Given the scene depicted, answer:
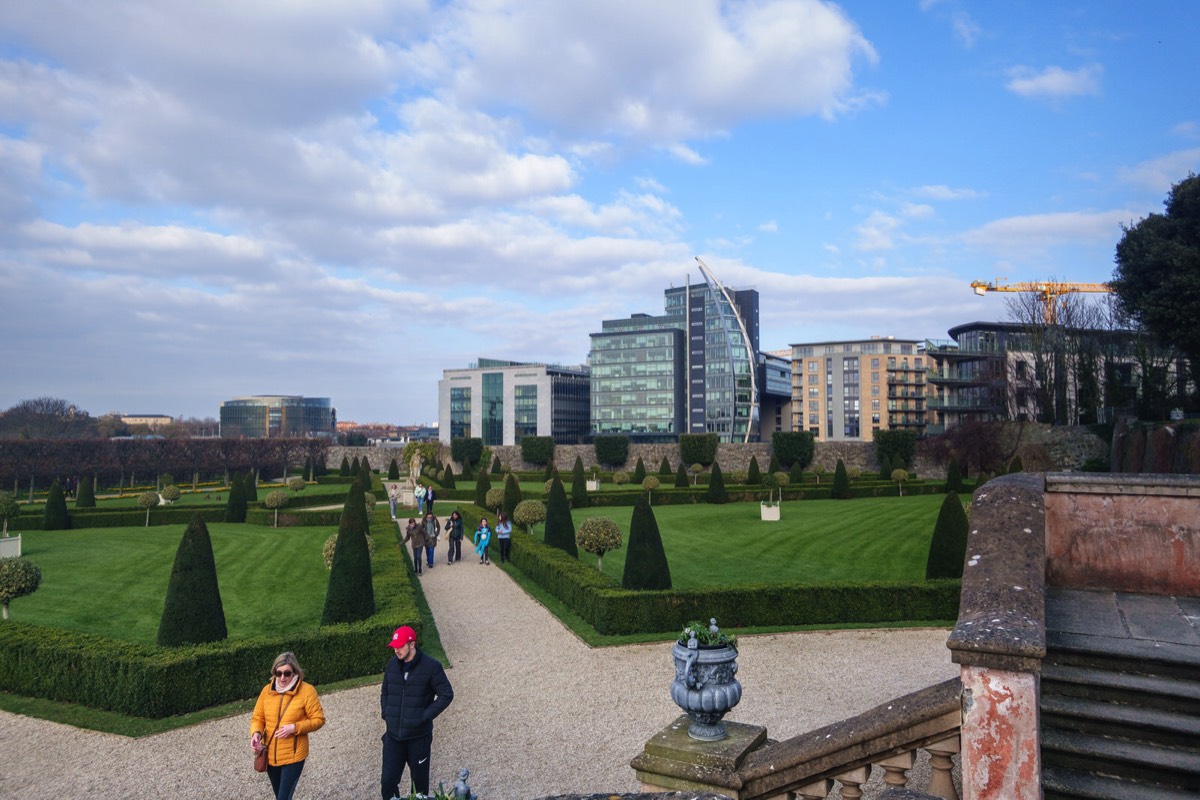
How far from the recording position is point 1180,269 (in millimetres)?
22422

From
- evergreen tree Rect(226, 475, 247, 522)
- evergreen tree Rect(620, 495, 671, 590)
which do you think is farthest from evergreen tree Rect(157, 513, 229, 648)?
evergreen tree Rect(226, 475, 247, 522)

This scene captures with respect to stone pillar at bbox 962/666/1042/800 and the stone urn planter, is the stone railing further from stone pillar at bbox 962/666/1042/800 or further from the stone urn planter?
stone pillar at bbox 962/666/1042/800

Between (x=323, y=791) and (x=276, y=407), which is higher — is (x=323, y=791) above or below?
below

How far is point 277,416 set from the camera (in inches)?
7106

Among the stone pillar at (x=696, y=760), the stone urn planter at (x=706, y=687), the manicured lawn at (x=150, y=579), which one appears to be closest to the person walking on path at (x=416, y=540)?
the manicured lawn at (x=150, y=579)

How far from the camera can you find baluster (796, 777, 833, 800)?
509 cm

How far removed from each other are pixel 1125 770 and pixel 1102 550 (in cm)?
264

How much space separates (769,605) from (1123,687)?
9.39 metres

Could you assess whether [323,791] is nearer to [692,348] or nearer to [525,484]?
[525,484]

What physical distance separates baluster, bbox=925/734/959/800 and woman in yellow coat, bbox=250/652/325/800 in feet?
14.9

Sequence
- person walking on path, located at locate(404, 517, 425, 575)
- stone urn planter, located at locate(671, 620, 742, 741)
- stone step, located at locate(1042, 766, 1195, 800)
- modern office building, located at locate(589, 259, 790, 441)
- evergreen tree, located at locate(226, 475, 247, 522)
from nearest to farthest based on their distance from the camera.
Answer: stone step, located at locate(1042, 766, 1195, 800), stone urn planter, located at locate(671, 620, 742, 741), person walking on path, located at locate(404, 517, 425, 575), evergreen tree, located at locate(226, 475, 247, 522), modern office building, located at locate(589, 259, 790, 441)

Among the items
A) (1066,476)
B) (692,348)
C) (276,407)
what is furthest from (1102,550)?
(276,407)

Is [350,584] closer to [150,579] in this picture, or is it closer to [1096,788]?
[150,579]

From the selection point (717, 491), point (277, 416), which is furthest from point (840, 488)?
point (277, 416)
